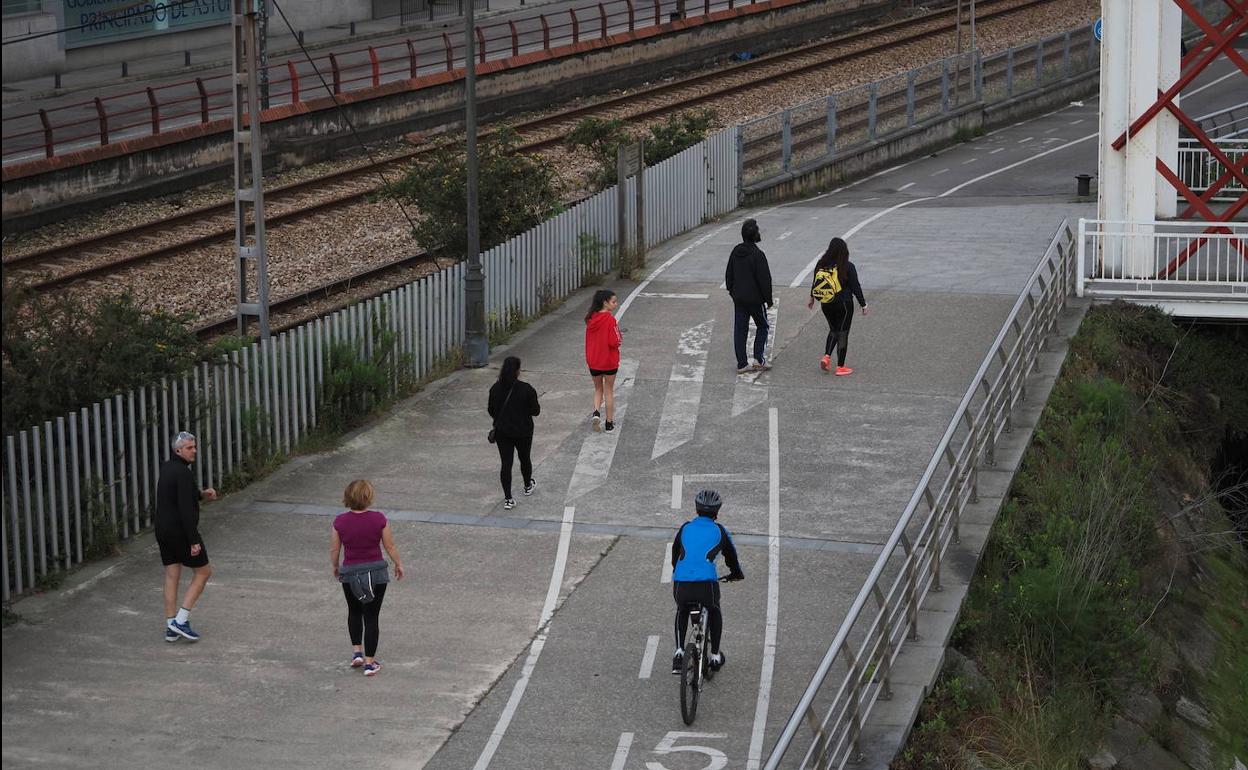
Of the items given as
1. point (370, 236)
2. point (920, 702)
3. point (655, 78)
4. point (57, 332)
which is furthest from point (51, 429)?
point (655, 78)

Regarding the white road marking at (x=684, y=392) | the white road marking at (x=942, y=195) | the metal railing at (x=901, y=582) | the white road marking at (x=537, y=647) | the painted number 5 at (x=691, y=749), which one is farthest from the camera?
the white road marking at (x=942, y=195)

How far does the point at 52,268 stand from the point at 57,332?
10420mm

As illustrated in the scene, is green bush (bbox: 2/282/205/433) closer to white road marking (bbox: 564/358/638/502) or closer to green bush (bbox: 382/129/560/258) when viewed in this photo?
white road marking (bbox: 564/358/638/502)

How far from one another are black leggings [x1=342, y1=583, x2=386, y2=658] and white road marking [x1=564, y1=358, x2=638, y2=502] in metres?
3.76

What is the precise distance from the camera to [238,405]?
15.1 meters

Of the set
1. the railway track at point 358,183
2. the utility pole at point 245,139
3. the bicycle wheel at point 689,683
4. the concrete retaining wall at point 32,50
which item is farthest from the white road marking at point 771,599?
the concrete retaining wall at point 32,50

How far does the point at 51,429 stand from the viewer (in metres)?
12.7

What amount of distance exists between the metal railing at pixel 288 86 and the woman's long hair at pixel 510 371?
11403 mm

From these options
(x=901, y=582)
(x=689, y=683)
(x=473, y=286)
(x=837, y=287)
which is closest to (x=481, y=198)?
(x=473, y=286)

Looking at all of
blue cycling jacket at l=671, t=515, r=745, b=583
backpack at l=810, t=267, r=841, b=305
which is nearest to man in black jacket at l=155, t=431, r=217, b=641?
blue cycling jacket at l=671, t=515, r=745, b=583

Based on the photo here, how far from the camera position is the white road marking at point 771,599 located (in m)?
10.1

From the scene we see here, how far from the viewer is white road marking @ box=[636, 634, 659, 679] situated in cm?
1105

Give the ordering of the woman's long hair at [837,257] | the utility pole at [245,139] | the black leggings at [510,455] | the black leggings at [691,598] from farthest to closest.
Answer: the woman's long hair at [837,257] → the utility pole at [245,139] → the black leggings at [510,455] → the black leggings at [691,598]

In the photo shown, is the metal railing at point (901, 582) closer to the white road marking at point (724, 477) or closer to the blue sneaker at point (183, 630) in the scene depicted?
the white road marking at point (724, 477)
